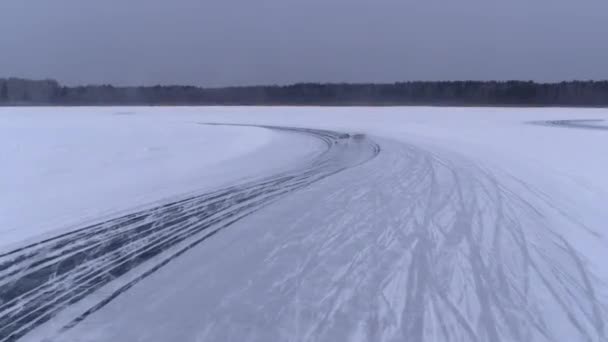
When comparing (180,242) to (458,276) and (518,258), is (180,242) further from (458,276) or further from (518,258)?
(518,258)

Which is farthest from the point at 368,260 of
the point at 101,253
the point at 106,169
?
the point at 106,169

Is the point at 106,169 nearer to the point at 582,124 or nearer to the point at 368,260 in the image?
the point at 368,260

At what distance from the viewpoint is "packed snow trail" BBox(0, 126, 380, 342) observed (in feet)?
16.2

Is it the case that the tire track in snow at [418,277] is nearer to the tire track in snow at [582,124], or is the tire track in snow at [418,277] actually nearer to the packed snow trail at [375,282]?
the packed snow trail at [375,282]

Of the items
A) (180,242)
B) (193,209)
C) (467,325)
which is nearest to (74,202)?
(193,209)

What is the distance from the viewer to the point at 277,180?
1231 centimetres

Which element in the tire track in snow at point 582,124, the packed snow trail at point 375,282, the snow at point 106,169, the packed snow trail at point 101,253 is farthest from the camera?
the tire track in snow at point 582,124

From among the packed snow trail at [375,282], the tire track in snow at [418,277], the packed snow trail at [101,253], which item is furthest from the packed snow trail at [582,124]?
the packed snow trail at [101,253]

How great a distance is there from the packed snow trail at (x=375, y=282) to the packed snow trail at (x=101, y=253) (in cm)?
35

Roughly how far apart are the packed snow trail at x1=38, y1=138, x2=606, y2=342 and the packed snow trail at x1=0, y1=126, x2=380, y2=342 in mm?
354

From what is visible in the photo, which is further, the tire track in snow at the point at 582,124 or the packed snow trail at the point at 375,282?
the tire track in snow at the point at 582,124

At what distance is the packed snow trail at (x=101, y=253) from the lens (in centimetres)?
495

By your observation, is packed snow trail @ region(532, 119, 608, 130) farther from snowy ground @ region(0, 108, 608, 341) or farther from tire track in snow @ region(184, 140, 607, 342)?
tire track in snow @ region(184, 140, 607, 342)

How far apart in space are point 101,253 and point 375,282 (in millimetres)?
3229
